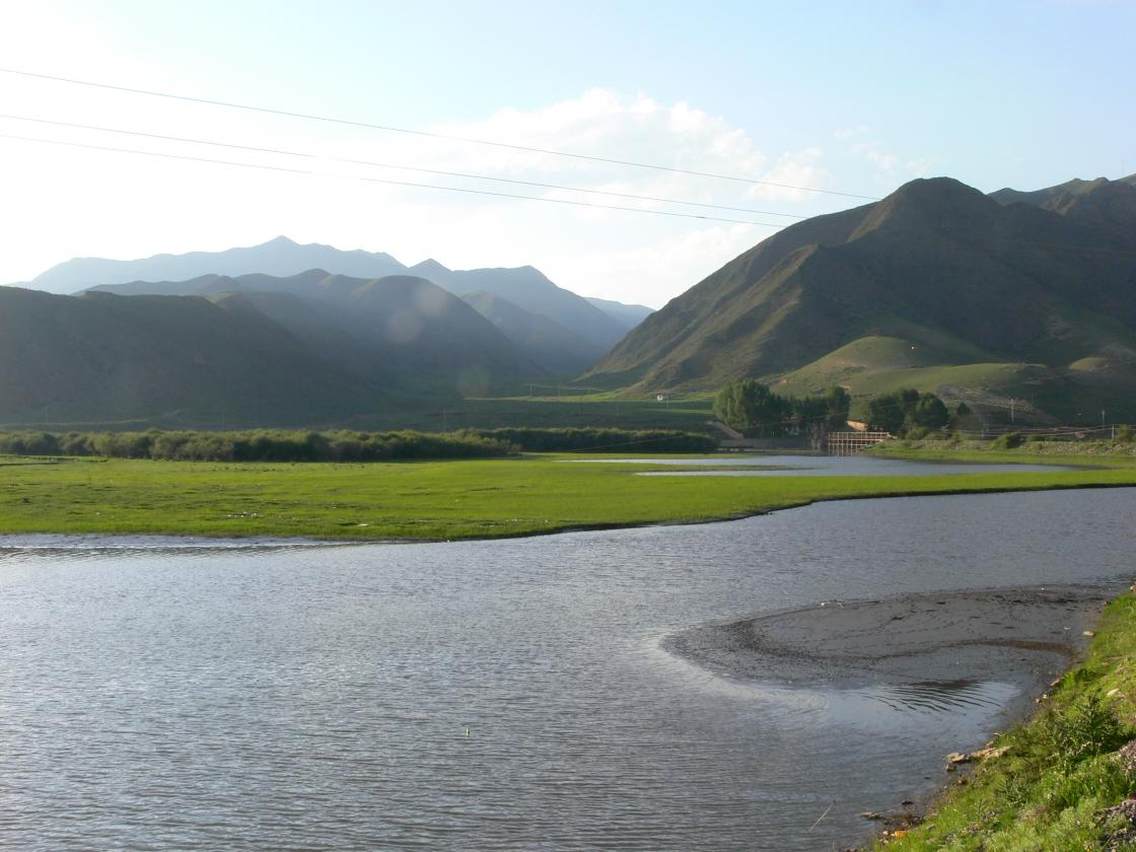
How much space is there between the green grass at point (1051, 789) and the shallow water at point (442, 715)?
56.4 inches

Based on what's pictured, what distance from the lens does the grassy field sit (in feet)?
170

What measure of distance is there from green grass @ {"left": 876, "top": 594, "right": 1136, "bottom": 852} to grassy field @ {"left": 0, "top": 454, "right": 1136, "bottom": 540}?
34.1m

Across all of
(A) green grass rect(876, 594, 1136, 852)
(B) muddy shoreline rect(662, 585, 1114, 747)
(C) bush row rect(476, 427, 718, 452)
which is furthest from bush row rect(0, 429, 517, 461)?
(A) green grass rect(876, 594, 1136, 852)

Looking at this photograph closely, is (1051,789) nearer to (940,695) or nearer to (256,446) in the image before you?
(940,695)

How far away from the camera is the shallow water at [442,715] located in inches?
601

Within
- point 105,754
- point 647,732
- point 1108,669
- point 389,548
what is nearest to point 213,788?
point 105,754

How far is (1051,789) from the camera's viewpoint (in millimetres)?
12133

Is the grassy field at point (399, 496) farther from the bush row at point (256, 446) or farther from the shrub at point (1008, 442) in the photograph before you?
the shrub at point (1008, 442)

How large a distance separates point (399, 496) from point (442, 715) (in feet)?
159

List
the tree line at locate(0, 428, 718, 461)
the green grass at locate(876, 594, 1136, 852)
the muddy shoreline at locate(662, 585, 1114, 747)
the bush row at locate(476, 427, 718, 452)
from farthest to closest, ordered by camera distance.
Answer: the bush row at locate(476, 427, 718, 452) < the tree line at locate(0, 428, 718, 461) < the muddy shoreline at locate(662, 585, 1114, 747) < the green grass at locate(876, 594, 1136, 852)

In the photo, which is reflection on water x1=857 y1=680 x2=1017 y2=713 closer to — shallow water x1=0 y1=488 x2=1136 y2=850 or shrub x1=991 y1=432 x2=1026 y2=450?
shallow water x1=0 y1=488 x2=1136 y2=850

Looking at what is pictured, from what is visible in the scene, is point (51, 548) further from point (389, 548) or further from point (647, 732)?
point (647, 732)

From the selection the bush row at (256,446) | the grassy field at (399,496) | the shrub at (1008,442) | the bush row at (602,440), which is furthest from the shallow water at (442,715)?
the bush row at (602,440)

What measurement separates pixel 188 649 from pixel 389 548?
19898 mm
